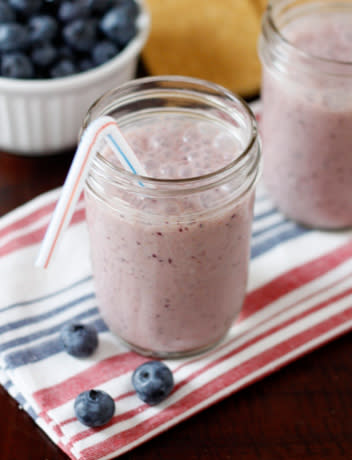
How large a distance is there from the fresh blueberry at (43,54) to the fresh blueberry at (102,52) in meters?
0.09

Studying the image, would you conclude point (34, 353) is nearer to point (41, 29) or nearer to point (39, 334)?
point (39, 334)

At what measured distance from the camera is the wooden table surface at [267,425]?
1.01m

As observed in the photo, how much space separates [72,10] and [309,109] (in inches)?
22.7

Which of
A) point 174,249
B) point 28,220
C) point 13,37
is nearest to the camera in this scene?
point 174,249

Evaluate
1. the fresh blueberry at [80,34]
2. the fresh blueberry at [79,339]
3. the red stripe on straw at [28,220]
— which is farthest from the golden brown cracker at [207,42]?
the fresh blueberry at [79,339]

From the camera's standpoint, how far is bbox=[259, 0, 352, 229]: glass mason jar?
122 cm

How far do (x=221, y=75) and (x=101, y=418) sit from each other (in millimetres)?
972

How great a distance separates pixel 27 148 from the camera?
1546 mm

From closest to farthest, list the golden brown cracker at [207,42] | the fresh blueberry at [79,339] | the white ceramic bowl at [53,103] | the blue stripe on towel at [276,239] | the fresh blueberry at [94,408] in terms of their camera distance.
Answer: the fresh blueberry at [94,408]
the fresh blueberry at [79,339]
the blue stripe on towel at [276,239]
the white ceramic bowl at [53,103]
the golden brown cracker at [207,42]

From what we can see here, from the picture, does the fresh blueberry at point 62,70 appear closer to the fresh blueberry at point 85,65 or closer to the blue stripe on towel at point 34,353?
the fresh blueberry at point 85,65

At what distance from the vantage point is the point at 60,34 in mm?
1514

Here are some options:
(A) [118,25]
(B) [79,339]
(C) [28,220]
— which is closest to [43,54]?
(A) [118,25]

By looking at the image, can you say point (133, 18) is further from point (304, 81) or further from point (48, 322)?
point (48, 322)

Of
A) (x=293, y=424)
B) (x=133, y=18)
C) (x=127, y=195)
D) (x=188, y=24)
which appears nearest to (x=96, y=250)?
(x=127, y=195)
